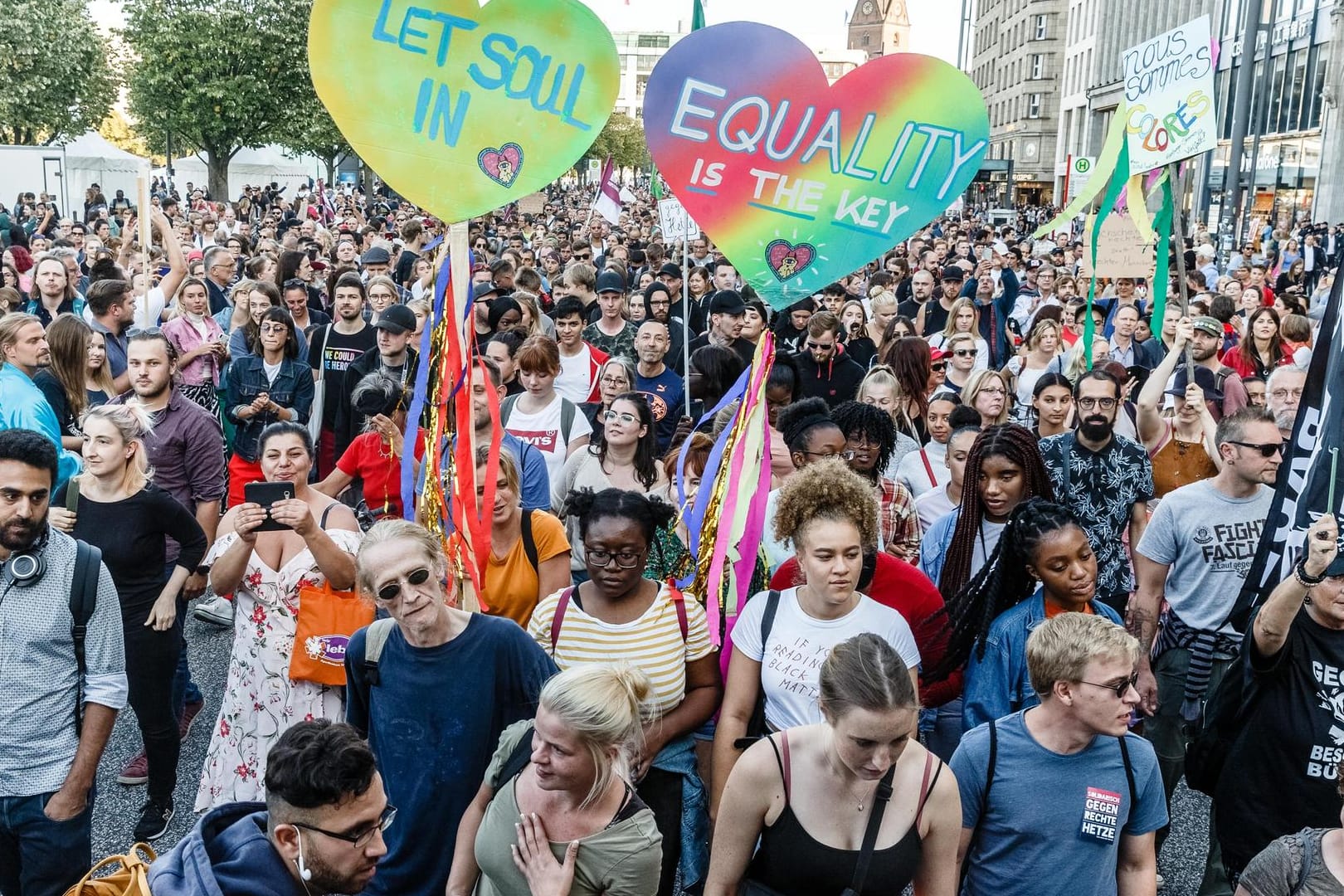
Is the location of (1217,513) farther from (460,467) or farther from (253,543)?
(253,543)

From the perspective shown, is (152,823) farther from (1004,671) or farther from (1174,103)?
(1174,103)

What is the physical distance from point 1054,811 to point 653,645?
4.02ft

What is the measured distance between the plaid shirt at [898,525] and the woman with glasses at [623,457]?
1021 mm

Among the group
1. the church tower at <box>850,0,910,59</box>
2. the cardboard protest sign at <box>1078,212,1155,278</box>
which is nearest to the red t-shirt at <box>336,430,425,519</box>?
the cardboard protest sign at <box>1078,212,1155,278</box>

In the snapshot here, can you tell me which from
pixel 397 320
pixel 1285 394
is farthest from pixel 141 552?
pixel 1285 394

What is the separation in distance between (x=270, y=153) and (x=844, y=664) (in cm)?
3828

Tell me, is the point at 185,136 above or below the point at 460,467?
above

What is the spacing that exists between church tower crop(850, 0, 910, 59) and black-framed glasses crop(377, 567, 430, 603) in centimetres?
14436

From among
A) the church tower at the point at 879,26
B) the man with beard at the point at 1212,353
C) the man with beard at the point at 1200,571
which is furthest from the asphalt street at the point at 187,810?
the church tower at the point at 879,26

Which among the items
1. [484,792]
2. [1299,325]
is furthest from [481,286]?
[484,792]

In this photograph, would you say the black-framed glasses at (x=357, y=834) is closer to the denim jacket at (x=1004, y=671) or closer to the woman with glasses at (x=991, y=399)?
the denim jacket at (x=1004, y=671)

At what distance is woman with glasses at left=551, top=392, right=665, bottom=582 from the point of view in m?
5.45

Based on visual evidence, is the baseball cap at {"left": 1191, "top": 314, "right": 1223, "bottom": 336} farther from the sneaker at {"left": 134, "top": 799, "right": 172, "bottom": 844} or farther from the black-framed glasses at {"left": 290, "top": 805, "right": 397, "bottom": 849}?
the black-framed glasses at {"left": 290, "top": 805, "right": 397, "bottom": 849}

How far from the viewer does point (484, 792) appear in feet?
9.72
